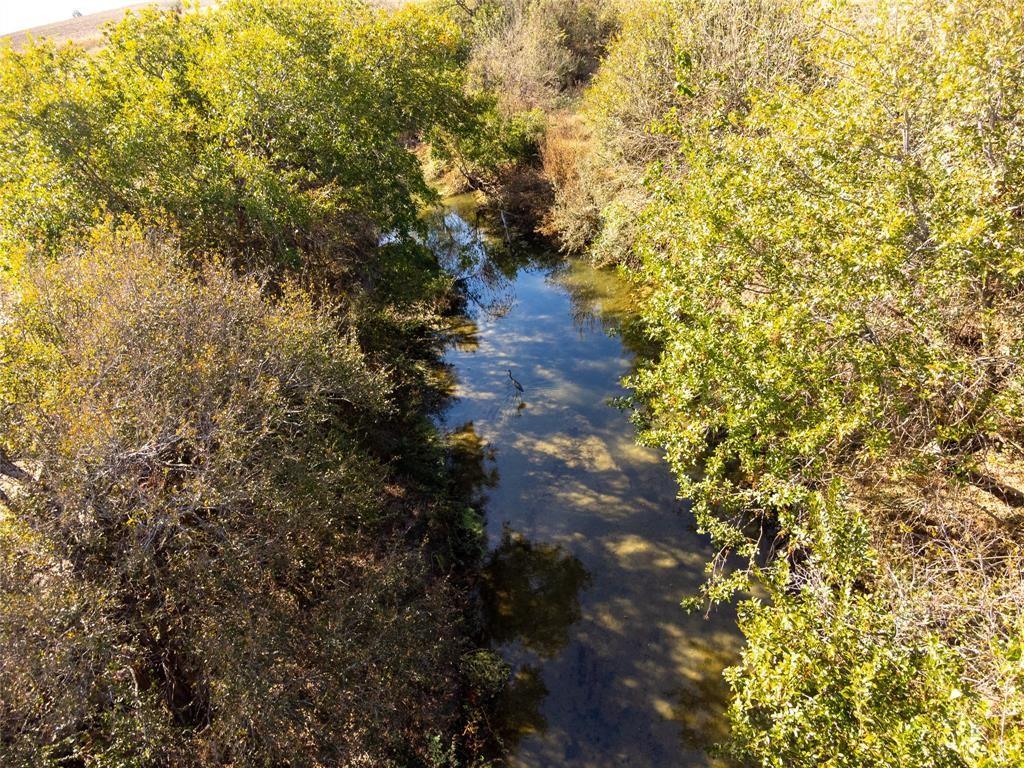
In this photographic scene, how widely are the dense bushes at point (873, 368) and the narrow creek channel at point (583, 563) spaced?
69.4 inches

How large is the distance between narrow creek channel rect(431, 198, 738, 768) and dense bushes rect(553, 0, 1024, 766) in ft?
5.78

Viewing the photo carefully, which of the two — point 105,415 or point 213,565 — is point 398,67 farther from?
point 213,565

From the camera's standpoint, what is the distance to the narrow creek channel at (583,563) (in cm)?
920

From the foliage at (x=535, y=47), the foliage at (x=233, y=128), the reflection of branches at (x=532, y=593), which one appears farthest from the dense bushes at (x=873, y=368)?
the foliage at (x=535, y=47)

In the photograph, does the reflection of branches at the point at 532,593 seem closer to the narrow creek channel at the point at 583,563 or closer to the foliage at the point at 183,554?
the narrow creek channel at the point at 583,563

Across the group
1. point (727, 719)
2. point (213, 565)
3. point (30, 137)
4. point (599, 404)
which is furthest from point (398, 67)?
point (727, 719)

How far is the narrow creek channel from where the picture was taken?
9195 millimetres

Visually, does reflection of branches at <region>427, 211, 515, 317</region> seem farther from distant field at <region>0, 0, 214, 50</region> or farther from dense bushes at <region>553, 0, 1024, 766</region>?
distant field at <region>0, 0, 214, 50</region>

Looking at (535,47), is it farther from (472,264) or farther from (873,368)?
(873,368)

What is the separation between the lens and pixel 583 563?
39.5ft

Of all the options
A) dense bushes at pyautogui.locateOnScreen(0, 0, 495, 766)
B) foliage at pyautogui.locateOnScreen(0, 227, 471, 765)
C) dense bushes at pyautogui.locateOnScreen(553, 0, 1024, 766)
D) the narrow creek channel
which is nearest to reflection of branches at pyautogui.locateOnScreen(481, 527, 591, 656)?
the narrow creek channel

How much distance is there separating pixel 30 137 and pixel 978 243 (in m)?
18.9

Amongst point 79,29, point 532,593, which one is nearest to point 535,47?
point 79,29

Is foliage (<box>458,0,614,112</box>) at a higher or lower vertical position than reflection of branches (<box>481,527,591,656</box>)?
higher
